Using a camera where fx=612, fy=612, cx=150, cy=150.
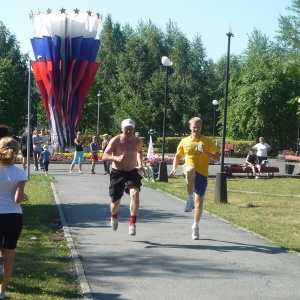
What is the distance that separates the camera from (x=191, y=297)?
603 centimetres

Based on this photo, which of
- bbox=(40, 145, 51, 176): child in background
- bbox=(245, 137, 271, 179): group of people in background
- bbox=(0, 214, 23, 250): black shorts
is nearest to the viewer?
bbox=(0, 214, 23, 250): black shorts

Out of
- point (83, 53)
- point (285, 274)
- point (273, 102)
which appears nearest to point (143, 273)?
point (285, 274)

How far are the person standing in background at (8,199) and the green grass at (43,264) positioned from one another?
0.37 metres

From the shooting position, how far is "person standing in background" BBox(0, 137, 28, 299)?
5.80 m

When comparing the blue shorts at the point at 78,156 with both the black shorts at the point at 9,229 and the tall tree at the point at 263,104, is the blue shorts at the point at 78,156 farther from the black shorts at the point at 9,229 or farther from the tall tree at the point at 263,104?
the tall tree at the point at 263,104

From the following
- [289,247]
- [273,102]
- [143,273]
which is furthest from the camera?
[273,102]

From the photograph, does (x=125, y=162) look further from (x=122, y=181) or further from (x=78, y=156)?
(x=78, y=156)

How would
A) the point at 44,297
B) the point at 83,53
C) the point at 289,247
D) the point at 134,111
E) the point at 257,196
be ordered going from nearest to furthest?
the point at 44,297
the point at 289,247
the point at 257,196
the point at 83,53
the point at 134,111

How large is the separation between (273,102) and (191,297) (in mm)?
53296

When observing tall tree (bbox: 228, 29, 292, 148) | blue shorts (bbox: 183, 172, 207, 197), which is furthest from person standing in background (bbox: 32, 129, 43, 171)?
tall tree (bbox: 228, 29, 292, 148)

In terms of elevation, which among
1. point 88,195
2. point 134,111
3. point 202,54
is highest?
point 202,54

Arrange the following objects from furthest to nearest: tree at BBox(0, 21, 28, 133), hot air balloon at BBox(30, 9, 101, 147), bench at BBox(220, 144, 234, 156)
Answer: tree at BBox(0, 21, 28, 133) < bench at BBox(220, 144, 234, 156) < hot air balloon at BBox(30, 9, 101, 147)

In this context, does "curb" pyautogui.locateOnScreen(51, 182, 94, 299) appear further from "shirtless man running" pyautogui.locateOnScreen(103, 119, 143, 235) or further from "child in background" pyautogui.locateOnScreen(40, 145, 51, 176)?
"child in background" pyautogui.locateOnScreen(40, 145, 51, 176)

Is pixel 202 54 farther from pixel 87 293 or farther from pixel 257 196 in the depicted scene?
pixel 87 293
